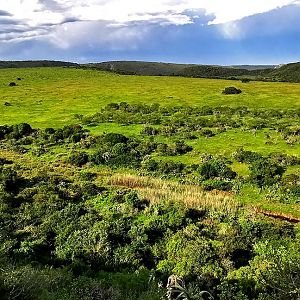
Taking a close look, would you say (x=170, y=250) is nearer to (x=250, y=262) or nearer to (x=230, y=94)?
(x=250, y=262)

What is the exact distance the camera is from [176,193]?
79.0 ft

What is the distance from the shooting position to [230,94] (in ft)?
223

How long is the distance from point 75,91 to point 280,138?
144ft

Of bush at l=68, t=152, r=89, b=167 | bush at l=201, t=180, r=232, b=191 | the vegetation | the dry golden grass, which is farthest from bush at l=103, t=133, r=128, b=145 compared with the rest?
bush at l=201, t=180, r=232, b=191

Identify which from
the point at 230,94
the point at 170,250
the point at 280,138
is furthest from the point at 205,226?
the point at 230,94

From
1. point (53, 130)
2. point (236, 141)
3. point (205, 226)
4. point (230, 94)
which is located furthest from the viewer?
point (230, 94)

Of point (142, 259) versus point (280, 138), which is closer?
point (142, 259)

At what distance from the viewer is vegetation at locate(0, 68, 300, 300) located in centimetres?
1513

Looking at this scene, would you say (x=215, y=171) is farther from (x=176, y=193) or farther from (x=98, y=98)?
(x=98, y=98)

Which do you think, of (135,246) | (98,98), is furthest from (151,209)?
(98,98)

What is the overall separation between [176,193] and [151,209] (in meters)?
2.69

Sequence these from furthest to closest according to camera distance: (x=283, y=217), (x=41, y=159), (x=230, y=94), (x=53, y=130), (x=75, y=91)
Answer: (x=75, y=91)
(x=230, y=94)
(x=53, y=130)
(x=41, y=159)
(x=283, y=217)

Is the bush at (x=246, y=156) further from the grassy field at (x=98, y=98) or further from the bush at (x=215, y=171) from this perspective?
the grassy field at (x=98, y=98)

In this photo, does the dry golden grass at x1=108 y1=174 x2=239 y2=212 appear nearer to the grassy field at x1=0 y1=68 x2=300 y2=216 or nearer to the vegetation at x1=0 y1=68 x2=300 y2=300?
the vegetation at x1=0 y1=68 x2=300 y2=300
